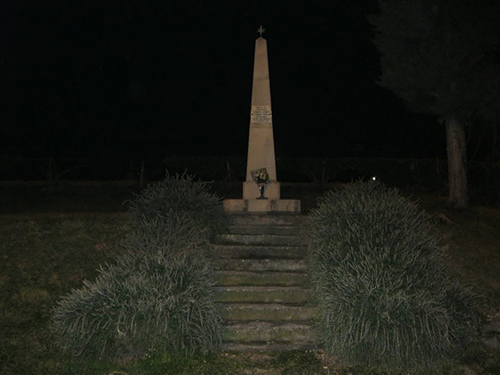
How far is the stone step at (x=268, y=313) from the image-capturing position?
8.25 m

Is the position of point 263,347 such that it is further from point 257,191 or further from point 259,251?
point 257,191

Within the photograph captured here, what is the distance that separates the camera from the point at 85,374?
268 inches

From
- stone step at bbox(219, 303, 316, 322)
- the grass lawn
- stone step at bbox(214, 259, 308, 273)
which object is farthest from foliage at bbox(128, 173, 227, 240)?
stone step at bbox(219, 303, 316, 322)

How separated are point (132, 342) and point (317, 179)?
14430 millimetres

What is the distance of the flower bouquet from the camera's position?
1213 centimetres

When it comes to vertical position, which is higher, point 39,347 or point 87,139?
point 87,139

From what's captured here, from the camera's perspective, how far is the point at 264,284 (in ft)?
29.7

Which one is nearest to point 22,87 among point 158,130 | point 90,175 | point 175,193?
point 158,130

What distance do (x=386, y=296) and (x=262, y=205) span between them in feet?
16.9

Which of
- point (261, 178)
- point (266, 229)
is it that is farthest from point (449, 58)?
point (266, 229)

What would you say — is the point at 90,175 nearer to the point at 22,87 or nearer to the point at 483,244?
the point at 22,87

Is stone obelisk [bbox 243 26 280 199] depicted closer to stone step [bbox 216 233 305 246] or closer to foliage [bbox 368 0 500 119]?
stone step [bbox 216 233 305 246]

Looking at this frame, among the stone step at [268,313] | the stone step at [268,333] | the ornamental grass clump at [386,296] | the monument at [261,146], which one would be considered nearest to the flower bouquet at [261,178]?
the monument at [261,146]

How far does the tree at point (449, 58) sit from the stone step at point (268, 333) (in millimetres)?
7487
